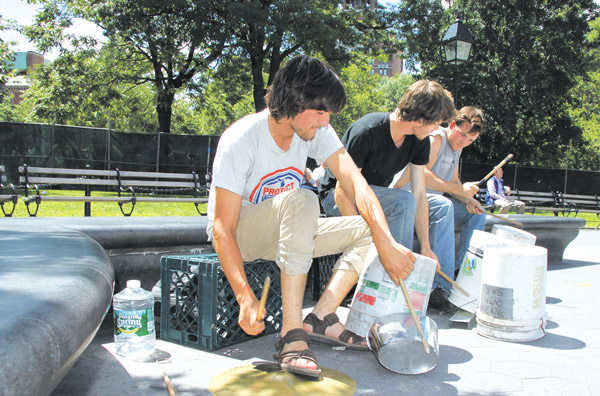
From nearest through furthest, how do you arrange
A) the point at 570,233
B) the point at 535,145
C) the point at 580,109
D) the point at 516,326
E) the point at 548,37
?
the point at 516,326 → the point at 570,233 → the point at 548,37 → the point at 535,145 → the point at 580,109

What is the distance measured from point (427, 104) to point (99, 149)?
13.0 m

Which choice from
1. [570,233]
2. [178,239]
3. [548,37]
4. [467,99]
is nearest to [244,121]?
[178,239]

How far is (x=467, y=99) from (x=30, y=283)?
22328mm

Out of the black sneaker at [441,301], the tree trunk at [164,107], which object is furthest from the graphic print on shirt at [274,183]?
the tree trunk at [164,107]

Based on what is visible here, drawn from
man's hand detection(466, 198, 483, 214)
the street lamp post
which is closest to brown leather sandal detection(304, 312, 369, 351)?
man's hand detection(466, 198, 483, 214)

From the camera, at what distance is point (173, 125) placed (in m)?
31.7

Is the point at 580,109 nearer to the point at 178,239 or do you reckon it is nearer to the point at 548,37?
the point at 548,37

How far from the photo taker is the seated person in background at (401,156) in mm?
3111

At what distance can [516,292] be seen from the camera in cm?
286

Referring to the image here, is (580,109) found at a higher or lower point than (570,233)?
higher

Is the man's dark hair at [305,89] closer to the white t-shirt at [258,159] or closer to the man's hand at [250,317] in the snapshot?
the white t-shirt at [258,159]

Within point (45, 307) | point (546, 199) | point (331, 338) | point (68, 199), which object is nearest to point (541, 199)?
point (546, 199)

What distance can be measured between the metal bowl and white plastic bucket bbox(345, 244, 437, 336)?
176 mm

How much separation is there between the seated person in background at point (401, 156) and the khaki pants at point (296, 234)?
13.4 inches
